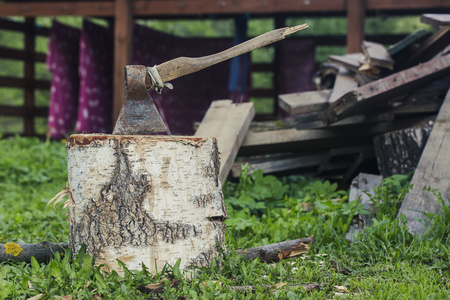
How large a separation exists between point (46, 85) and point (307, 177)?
20.6 ft

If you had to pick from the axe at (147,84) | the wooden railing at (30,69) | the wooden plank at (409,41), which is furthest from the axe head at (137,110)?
the wooden railing at (30,69)

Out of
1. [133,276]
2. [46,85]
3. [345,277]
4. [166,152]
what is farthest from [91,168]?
[46,85]

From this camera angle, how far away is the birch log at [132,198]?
97.7 inches

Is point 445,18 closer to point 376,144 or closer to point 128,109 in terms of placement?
point 376,144

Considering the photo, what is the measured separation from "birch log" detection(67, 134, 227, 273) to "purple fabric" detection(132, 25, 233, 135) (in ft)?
18.8

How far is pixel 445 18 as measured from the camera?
4074 millimetres

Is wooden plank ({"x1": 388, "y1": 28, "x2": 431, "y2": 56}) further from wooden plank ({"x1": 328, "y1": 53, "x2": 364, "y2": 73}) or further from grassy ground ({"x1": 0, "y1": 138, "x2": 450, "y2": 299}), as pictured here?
grassy ground ({"x1": 0, "y1": 138, "x2": 450, "y2": 299})

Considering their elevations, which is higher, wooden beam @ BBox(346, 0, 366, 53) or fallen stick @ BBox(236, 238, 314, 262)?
wooden beam @ BBox(346, 0, 366, 53)

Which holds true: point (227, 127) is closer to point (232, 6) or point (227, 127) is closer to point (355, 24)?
point (355, 24)

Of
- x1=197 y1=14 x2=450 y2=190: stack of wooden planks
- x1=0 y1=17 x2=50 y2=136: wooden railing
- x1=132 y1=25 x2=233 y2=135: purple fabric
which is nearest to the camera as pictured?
x1=197 y1=14 x2=450 y2=190: stack of wooden planks

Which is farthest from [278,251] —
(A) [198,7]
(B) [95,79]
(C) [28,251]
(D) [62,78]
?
(D) [62,78]

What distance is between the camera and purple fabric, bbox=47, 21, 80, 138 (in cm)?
786

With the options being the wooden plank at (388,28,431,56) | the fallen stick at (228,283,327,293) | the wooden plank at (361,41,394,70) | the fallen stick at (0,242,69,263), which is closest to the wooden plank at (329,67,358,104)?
the wooden plank at (361,41,394,70)

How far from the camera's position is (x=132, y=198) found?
249cm
